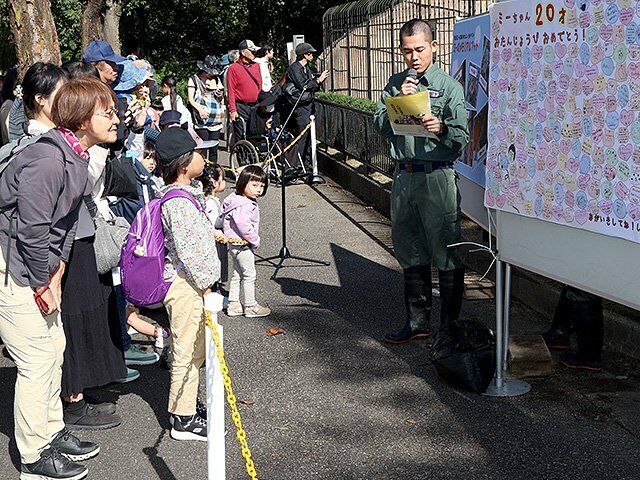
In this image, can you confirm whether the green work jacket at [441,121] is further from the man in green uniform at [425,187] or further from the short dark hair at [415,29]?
the short dark hair at [415,29]

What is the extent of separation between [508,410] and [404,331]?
150 centimetres

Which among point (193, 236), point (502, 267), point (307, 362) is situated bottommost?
point (307, 362)

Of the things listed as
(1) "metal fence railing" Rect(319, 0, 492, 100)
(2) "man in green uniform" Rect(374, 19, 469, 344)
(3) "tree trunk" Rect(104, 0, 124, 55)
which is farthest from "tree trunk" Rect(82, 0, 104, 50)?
(2) "man in green uniform" Rect(374, 19, 469, 344)

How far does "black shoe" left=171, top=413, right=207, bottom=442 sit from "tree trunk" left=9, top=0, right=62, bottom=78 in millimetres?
7077

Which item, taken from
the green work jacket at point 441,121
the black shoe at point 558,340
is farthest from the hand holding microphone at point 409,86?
the black shoe at point 558,340

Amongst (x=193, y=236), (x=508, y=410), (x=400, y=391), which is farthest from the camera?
(x=400, y=391)

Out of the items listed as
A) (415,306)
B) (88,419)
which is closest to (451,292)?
(415,306)

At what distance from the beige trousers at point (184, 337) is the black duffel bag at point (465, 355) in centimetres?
164

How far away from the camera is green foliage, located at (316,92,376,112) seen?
47.7 ft

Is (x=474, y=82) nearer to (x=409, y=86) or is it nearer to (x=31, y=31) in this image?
(x=409, y=86)

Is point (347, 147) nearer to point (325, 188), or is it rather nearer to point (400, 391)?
point (325, 188)

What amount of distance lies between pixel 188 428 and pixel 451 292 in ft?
7.80

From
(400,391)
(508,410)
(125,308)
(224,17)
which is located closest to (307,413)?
(400,391)

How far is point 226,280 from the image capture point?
9.04 metres
